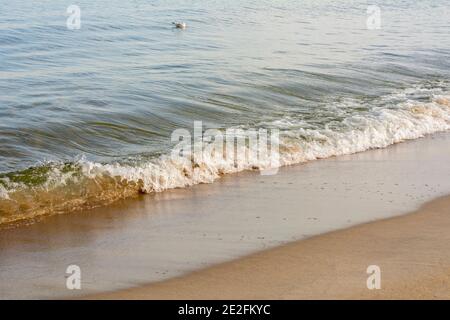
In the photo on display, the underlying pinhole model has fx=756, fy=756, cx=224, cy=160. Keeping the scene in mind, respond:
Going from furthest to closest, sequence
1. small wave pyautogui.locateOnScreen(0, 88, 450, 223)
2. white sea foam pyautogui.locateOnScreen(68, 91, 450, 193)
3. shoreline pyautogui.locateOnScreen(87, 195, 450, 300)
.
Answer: white sea foam pyautogui.locateOnScreen(68, 91, 450, 193)
small wave pyautogui.locateOnScreen(0, 88, 450, 223)
shoreline pyautogui.locateOnScreen(87, 195, 450, 300)

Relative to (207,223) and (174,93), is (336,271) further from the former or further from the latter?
(174,93)

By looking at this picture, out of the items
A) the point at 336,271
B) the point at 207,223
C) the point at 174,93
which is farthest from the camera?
the point at 174,93

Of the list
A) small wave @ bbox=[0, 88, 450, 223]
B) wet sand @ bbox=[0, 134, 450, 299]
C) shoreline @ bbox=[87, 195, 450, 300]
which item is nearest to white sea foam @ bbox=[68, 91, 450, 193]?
small wave @ bbox=[0, 88, 450, 223]

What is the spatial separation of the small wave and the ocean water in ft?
0.05

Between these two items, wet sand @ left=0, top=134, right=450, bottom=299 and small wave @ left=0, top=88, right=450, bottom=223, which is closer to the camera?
wet sand @ left=0, top=134, right=450, bottom=299

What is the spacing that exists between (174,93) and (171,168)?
12.2 ft

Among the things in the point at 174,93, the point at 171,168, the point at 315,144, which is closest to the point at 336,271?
the point at 171,168

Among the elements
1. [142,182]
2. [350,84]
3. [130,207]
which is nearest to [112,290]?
[130,207]

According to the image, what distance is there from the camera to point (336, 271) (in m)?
5.27

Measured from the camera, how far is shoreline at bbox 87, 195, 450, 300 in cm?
487

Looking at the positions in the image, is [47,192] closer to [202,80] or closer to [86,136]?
[86,136]

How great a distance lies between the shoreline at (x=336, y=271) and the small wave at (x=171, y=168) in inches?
77.1

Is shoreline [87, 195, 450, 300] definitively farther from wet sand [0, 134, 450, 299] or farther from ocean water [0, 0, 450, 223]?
ocean water [0, 0, 450, 223]
